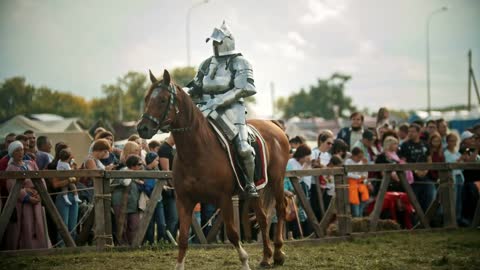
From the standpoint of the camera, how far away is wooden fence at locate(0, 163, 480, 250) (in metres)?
9.84

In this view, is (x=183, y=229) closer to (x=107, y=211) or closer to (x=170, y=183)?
(x=107, y=211)

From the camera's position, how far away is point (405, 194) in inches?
532

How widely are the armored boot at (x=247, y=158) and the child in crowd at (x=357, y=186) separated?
445 centimetres

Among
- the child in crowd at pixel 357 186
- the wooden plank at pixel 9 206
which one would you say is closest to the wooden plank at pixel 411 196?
the child in crowd at pixel 357 186

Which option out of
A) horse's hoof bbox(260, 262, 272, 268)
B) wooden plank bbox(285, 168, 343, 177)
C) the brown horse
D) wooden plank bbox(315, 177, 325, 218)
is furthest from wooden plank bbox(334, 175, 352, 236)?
the brown horse

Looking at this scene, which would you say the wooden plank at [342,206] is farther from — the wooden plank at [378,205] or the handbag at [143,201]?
the handbag at [143,201]

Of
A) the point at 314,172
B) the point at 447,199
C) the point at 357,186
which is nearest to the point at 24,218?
the point at 314,172

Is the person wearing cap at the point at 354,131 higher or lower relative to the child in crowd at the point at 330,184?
higher

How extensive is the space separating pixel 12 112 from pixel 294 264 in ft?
80.0

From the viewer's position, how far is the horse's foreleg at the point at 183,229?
305 inches

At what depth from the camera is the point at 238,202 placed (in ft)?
36.4

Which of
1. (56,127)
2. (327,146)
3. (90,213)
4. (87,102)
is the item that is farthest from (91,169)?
(87,102)

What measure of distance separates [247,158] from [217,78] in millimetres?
1162

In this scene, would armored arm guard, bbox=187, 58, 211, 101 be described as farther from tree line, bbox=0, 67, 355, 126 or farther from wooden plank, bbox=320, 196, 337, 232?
tree line, bbox=0, 67, 355, 126
